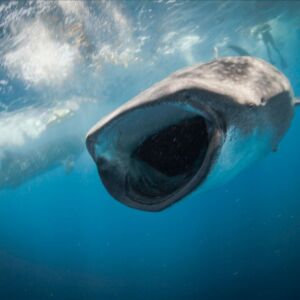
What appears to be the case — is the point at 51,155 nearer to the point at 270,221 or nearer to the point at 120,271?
the point at 120,271

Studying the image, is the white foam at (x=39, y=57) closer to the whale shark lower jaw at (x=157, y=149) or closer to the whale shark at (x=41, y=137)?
the whale shark at (x=41, y=137)

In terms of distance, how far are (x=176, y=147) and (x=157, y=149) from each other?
178 mm

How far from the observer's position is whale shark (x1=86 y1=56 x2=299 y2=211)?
7.06ft

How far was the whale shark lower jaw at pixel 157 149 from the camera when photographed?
215 cm

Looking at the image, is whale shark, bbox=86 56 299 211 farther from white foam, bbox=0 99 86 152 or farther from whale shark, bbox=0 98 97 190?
whale shark, bbox=0 98 97 190

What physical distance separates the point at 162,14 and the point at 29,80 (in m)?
6.90

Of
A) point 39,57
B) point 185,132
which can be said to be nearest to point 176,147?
point 185,132

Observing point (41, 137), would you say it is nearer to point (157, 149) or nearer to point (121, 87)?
point (121, 87)

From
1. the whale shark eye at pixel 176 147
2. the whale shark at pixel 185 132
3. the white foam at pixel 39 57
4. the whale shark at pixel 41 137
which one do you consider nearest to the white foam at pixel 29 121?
the whale shark at pixel 41 137

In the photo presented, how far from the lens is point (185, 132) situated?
118 inches

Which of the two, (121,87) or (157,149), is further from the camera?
(121,87)

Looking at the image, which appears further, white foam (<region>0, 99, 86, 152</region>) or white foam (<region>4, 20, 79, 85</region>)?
white foam (<region>0, 99, 86, 152</region>)

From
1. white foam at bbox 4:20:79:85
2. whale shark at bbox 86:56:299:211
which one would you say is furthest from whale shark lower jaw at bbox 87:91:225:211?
white foam at bbox 4:20:79:85

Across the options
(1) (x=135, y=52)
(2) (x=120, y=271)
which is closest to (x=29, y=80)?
(1) (x=135, y=52)
